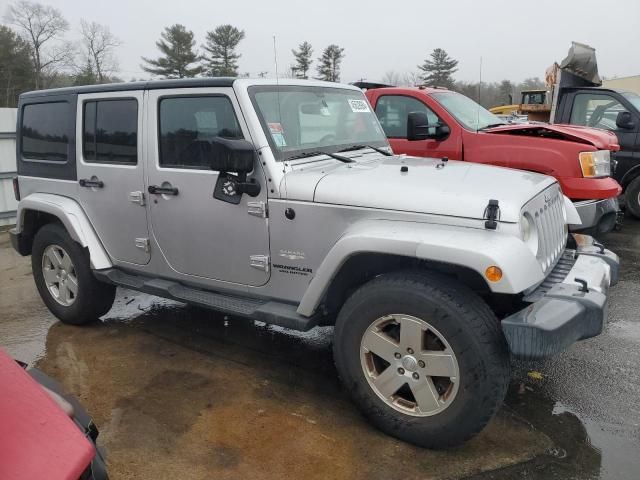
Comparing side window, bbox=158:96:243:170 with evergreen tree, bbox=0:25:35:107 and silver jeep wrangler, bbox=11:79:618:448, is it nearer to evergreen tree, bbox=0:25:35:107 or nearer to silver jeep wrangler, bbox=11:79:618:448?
silver jeep wrangler, bbox=11:79:618:448

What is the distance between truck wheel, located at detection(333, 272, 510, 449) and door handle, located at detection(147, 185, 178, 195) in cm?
153

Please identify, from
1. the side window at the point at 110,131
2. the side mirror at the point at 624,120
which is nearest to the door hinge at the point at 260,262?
the side window at the point at 110,131

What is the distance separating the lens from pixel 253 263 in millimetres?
3383

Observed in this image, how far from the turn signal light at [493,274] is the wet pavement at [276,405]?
3.31 feet

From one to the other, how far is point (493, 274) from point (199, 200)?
6.50 feet

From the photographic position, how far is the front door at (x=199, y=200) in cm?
335

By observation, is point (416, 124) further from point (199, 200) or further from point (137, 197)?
point (137, 197)

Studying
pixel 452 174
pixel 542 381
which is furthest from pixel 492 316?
pixel 542 381

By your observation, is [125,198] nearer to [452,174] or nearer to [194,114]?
[194,114]

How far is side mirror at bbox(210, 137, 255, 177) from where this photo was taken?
9.98 ft

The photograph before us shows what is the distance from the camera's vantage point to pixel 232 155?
10.0ft

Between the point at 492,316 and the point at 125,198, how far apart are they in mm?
2773

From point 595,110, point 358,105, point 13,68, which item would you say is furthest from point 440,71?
point 13,68

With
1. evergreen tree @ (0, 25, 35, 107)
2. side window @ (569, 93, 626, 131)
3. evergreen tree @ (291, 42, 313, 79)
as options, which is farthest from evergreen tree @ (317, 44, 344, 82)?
evergreen tree @ (0, 25, 35, 107)
